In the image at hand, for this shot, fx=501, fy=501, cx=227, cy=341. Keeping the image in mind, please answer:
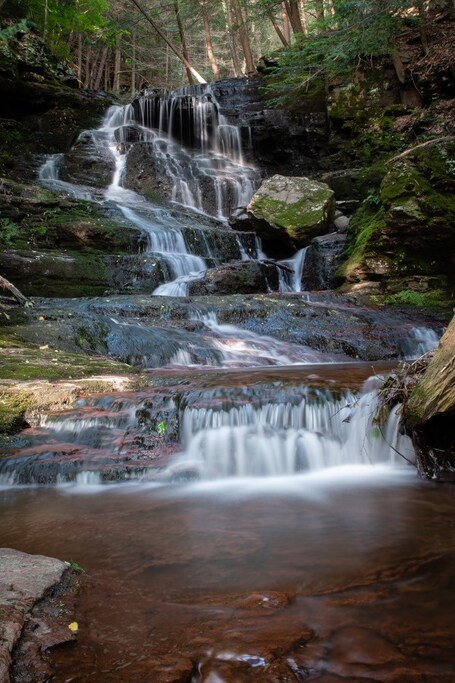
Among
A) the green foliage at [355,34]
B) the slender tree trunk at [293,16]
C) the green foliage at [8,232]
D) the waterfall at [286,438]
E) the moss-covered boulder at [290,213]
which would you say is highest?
the slender tree trunk at [293,16]

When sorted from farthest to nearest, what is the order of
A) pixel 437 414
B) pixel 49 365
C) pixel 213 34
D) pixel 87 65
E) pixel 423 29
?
pixel 213 34 < pixel 87 65 < pixel 423 29 < pixel 49 365 < pixel 437 414

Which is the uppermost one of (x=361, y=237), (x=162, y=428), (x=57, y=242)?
(x=57, y=242)

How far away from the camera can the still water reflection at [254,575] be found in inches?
67.2

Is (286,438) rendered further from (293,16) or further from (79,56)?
(79,56)

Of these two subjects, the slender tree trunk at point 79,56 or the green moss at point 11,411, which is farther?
the slender tree trunk at point 79,56

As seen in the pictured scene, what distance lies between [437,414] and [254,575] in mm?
2022

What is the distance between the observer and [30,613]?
1825mm

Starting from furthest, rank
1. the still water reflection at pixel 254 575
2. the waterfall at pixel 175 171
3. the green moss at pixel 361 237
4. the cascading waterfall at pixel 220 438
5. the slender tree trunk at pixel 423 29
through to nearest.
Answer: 1. the slender tree trunk at pixel 423 29
2. the waterfall at pixel 175 171
3. the green moss at pixel 361 237
4. the cascading waterfall at pixel 220 438
5. the still water reflection at pixel 254 575

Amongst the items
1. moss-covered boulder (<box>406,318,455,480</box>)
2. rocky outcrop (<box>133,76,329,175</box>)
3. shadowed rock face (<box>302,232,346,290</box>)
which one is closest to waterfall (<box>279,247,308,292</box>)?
shadowed rock face (<box>302,232,346,290</box>)

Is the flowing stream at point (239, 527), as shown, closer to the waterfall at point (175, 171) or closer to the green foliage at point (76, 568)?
the green foliage at point (76, 568)

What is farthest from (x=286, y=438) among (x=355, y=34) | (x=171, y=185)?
(x=171, y=185)

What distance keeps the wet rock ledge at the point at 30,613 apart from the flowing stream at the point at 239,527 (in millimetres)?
85

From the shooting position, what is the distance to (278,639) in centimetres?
183

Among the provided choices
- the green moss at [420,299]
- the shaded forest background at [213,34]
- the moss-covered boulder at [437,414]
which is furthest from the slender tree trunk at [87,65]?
the moss-covered boulder at [437,414]
